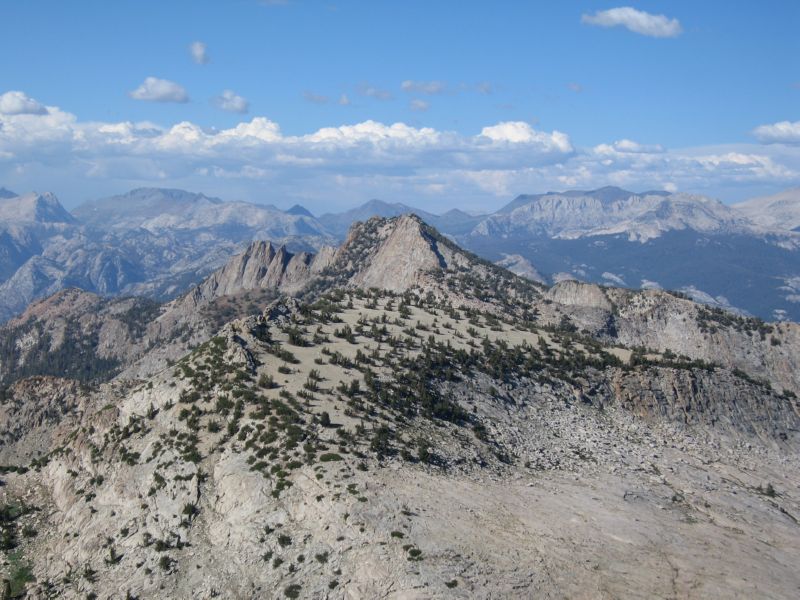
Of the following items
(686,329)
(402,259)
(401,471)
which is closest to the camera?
(401,471)

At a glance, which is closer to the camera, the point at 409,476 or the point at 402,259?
the point at 409,476

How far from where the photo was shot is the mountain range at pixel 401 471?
40031 mm

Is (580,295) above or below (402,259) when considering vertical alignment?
below

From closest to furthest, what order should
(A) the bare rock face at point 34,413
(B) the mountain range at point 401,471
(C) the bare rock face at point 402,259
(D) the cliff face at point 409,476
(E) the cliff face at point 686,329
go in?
(D) the cliff face at point 409,476 → (B) the mountain range at point 401,471 → (A) the bare rock face at point 34,413 → (E) the cliff face at point 686,329 → (C) the bare rock face at point 402,259

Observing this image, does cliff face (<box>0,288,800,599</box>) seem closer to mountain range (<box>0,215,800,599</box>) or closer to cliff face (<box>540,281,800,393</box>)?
mountain range (<box>0,215,800,599</box>)

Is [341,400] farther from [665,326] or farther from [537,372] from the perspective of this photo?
[665,326]

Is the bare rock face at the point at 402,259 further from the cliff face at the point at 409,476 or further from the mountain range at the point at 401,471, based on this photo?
the cliff face at the point at 409,476

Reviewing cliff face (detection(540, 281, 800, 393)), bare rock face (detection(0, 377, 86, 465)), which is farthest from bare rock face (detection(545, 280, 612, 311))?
bare rock face (detection(0, 377, 86, 465))

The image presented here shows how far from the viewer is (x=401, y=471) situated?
48938 millimetres

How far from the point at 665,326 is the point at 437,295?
4595 cm

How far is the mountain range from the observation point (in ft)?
131

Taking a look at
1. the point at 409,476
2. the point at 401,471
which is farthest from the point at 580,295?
the point at 409,476

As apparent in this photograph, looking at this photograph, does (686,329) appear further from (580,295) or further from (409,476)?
(409,476)

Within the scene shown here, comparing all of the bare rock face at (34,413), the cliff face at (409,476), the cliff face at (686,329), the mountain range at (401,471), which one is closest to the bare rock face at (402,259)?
the cliff face at (686,329)
